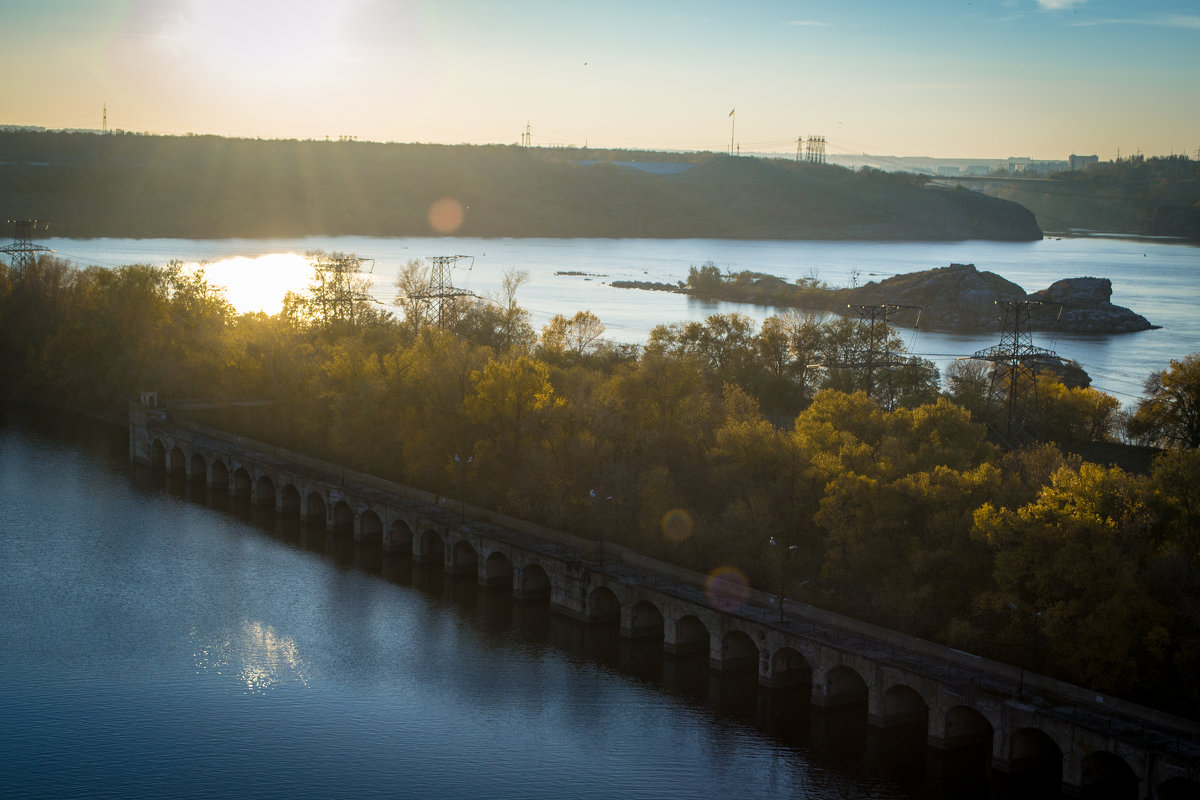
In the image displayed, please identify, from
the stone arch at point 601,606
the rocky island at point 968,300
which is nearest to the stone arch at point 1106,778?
the stone arch at point 601,606

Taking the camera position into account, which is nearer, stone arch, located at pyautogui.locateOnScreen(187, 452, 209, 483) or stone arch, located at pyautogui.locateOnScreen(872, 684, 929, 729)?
stone arch, located at pyautogui.locateOnScreen(872, 684, 929, 729)

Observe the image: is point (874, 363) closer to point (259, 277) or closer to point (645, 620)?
point (645, 620)

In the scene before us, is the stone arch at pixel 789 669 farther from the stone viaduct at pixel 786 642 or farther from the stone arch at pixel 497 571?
the stone arch at pixel 497 571

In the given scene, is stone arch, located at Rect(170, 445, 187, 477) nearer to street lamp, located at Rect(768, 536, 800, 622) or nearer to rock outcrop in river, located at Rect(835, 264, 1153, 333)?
street lamp, located at Rect(768, 536, 800, 622)

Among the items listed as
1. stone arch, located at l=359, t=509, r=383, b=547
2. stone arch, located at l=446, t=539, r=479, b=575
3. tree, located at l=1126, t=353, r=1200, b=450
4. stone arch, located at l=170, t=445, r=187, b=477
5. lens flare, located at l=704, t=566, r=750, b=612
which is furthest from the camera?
stone arch, located at l=170, t=445, r=187, b=477

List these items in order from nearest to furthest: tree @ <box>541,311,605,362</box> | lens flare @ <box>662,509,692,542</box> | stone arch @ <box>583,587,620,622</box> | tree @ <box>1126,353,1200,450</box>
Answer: stone arch @ <box>583,587,620,622</box>, lens flare @ <box>662,509,692,542</box>, tree @ <box>1126,353,1200,450</box>, tree @ <box>541,311,605,362</box>

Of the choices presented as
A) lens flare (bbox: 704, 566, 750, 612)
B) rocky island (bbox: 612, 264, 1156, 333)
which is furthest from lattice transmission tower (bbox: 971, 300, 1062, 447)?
rocky island (bbox: 612, 264, 1156, 333)

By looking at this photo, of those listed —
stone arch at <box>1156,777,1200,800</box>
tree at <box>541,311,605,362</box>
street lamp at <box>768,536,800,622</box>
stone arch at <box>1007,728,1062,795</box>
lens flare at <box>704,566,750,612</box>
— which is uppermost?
tree at <box>541,311,605,362</box>

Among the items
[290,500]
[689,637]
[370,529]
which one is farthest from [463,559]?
[290,500]

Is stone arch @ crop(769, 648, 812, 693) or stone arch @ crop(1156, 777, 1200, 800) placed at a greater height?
stone arch @ crop(1156, 777, 1200, 800)
